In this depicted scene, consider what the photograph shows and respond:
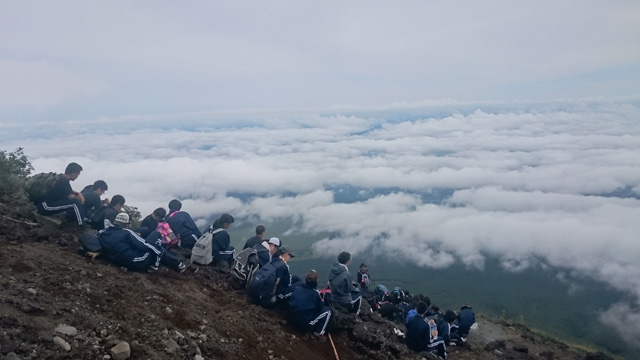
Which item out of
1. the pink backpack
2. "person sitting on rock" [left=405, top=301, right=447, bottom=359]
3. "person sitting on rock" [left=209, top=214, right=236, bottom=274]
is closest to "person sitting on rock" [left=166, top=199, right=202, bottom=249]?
the pink backpack

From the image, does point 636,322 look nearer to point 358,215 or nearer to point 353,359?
point 353,359

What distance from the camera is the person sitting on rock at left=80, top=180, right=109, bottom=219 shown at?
11.6 meters

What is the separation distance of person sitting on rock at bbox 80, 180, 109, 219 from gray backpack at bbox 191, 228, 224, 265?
3133mm

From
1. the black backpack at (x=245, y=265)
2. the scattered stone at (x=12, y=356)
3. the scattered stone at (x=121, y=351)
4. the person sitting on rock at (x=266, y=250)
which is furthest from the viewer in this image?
the black backpack at (x=245, y=265)

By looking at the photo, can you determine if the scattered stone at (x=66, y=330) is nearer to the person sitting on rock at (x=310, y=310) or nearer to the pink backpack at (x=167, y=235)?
the person sitting on rock at (x=310, y=310)

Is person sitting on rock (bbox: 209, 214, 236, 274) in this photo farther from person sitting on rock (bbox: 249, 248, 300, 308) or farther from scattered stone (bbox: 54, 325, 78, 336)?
scattered stone (bbox: 54, 325, 78, 336)

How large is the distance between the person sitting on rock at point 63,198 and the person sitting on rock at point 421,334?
32.7 ft

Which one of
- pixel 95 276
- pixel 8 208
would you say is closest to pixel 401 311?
pixel 95 276

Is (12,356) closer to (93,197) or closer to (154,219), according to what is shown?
(154,219)

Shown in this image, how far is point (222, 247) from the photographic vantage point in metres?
12.1

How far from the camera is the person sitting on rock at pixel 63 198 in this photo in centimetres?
1070

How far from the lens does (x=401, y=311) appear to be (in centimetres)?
1491

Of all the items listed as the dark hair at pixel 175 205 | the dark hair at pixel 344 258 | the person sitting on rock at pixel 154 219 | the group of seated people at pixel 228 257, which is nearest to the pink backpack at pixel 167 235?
the group of seated people at pixel 228 257

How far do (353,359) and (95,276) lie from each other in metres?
5.93
